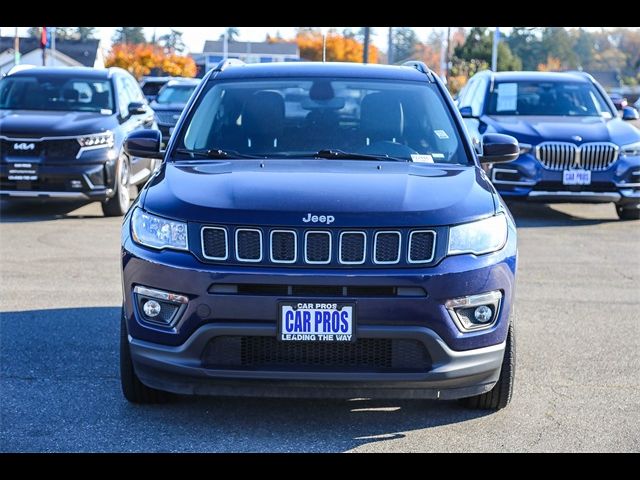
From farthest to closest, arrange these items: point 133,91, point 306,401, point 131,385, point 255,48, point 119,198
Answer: point 255,48 < point 133,91 < point 119,198 < point 306,401 < point 131,385

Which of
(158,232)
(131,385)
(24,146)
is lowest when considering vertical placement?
(24,146)

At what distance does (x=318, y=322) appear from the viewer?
480 centimetres

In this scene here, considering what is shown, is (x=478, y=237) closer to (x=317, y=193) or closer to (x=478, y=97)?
(x=317, y=193)

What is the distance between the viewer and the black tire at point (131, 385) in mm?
5297

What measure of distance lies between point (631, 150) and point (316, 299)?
9170mm

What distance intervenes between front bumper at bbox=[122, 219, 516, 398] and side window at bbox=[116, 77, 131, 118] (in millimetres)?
8958

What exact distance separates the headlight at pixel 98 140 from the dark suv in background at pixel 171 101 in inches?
419

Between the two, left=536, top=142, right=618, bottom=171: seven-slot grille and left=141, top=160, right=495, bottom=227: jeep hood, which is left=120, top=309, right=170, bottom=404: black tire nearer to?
left=141, top=160, right=495, bottom=227: jeep hood

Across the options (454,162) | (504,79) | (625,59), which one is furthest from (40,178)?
(625,59)

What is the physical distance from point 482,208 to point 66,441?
212 cm

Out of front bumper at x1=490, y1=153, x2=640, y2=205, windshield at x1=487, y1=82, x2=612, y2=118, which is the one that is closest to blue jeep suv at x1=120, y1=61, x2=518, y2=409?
front bumper at x1=490, y1=153, x2=640, y2=205

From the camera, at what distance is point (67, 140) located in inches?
493

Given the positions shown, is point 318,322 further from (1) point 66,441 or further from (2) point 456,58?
(2) point 456,58

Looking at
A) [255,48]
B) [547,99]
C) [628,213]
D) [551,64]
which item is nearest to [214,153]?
[628,213]
